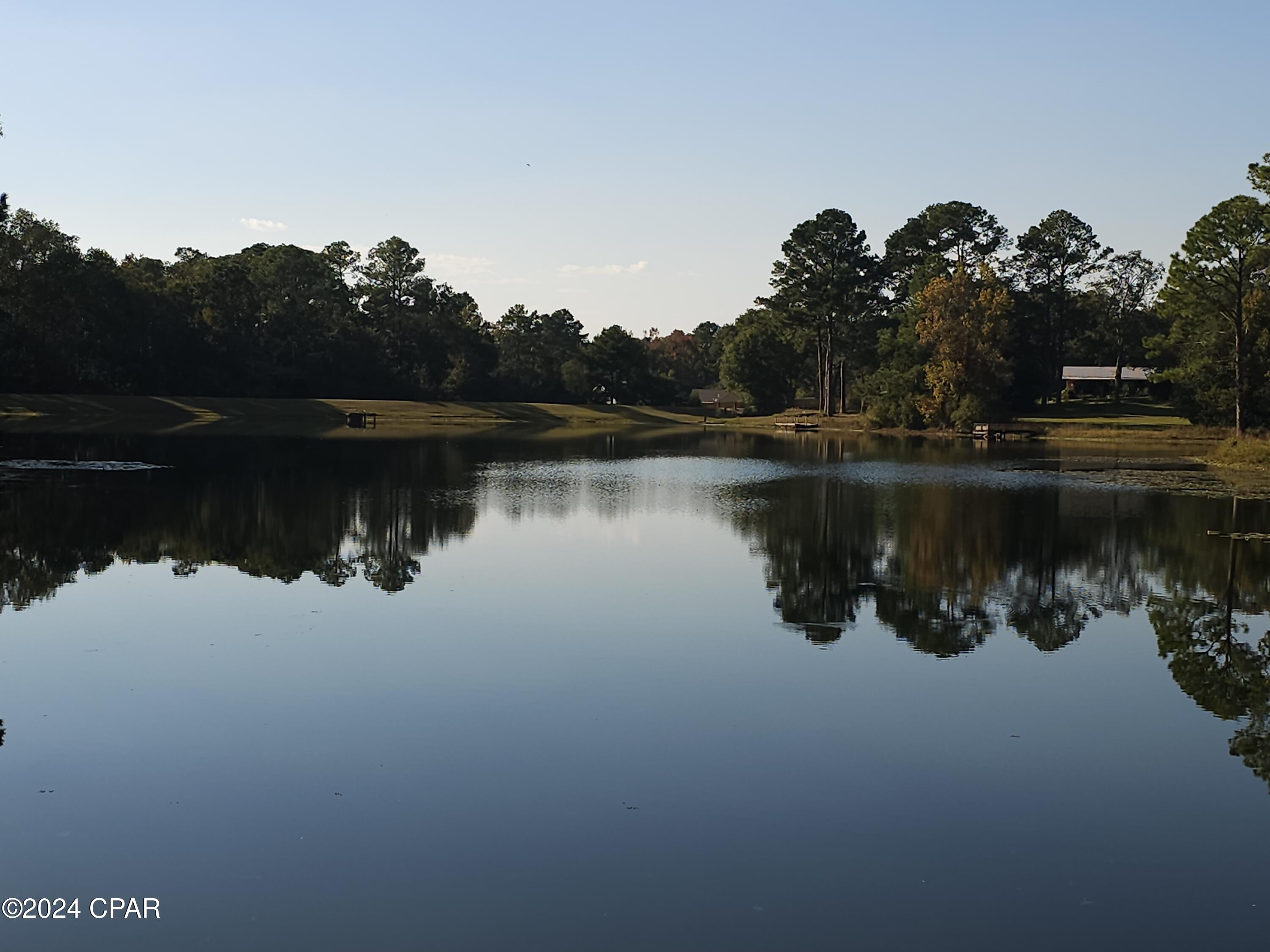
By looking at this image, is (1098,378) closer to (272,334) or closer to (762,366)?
(762,366)

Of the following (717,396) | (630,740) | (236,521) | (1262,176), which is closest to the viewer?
(630,740)

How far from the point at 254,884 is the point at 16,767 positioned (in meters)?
3.73

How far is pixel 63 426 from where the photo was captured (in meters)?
78.5

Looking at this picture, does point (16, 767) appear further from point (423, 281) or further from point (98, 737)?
point (423, 281)

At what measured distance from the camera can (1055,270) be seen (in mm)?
117938

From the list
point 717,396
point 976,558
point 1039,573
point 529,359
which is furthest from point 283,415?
point 1039,573

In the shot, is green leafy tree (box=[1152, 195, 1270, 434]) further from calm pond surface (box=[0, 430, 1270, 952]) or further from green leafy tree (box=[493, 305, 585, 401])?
green leafy tree (box=[493, 305, 585, 401])

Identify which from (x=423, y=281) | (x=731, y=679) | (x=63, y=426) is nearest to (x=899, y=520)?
(x=731, y=679)

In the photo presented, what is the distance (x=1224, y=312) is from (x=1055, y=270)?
51034mm

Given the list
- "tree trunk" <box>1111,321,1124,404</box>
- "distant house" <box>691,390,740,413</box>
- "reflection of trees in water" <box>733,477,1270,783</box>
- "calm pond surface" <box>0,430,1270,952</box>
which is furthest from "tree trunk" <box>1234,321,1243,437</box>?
"distant house" <box>691,390,740,413</box>

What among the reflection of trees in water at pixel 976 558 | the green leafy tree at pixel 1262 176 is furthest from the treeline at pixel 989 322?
the reflection of trees in water at pixel 976 558

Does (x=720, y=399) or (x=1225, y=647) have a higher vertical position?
(x=720, y=399)

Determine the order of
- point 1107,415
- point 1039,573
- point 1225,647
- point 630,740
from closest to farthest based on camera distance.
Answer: point 630,740
point 1225,647
point 1039,573
point 1107,415

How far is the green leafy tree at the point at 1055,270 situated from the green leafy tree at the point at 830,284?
1500 centimetres
